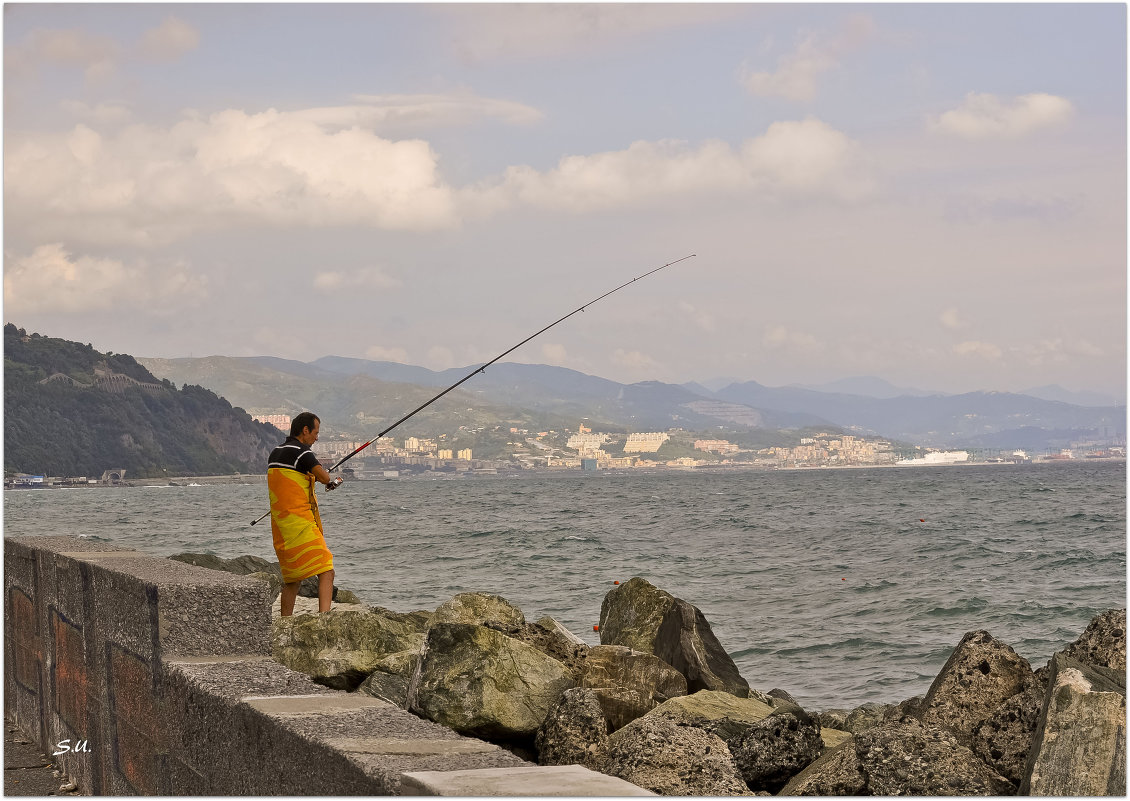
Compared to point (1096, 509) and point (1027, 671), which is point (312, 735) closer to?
point (1027, 671)

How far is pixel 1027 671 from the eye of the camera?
5.62 m

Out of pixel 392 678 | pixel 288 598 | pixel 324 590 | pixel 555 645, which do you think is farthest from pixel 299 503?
pixel 555 645

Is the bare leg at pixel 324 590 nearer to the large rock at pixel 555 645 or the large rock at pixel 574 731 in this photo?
the large rock at pixel 555 645

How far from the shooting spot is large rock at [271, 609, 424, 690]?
6.97 meters

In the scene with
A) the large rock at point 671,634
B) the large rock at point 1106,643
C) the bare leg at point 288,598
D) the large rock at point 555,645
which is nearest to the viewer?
the large rock at point 1106,643

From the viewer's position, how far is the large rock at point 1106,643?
5.45 metres

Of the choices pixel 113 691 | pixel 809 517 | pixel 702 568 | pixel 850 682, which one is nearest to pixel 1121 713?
pixel 113 691

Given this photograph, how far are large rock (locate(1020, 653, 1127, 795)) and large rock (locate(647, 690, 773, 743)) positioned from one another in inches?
54.6

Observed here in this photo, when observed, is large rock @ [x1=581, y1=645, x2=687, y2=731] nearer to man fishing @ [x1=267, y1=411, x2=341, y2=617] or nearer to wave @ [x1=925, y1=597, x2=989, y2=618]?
man fishing @ [x1=267, y1=411, x2=341, y2=617]

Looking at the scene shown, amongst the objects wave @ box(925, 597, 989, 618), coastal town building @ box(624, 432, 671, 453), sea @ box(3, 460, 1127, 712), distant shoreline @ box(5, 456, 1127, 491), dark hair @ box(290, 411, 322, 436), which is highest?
dark hair @ box(290, 411, 322, 436)

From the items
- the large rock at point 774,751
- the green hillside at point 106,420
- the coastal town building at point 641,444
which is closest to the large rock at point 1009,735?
the large rock at point 774,751

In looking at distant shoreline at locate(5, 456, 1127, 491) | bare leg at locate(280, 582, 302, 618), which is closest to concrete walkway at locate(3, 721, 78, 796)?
bare leg at locate(280, 582, 302, 618)

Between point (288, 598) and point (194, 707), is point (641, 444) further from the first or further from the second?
point (194, 707)

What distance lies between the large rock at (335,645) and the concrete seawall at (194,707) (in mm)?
1504
